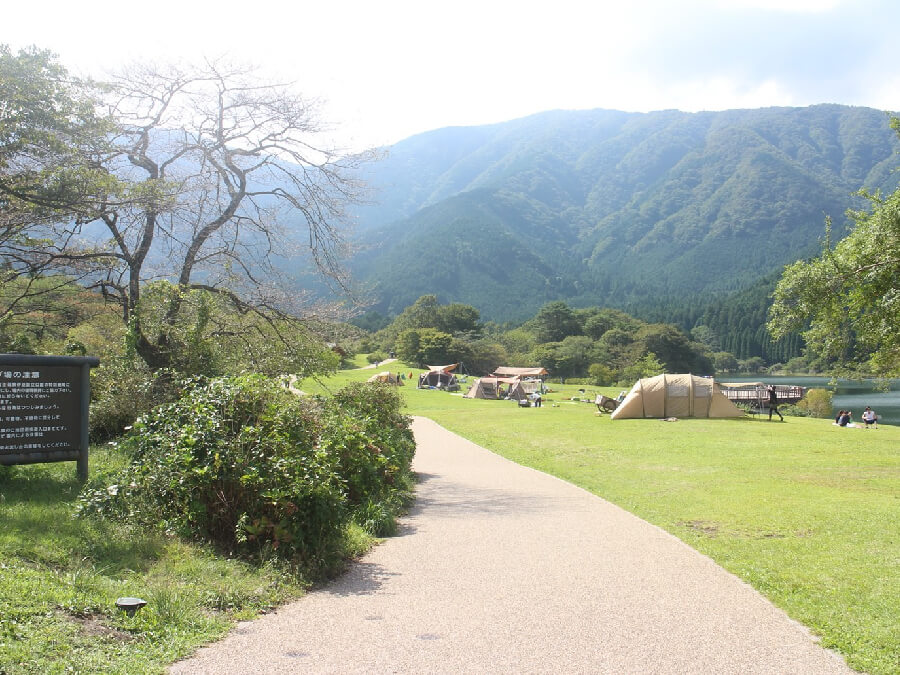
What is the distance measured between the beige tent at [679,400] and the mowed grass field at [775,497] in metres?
1.57

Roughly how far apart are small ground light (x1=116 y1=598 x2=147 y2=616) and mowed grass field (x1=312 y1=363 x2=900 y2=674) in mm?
4517

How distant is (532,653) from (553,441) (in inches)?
622

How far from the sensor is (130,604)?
4.13 meters

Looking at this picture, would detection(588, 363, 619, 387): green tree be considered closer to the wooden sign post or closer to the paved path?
the paved path

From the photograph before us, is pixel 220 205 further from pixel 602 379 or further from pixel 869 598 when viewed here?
pixel 602 379

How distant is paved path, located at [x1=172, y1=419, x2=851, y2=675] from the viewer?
3980 mm

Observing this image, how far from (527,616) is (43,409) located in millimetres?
5143

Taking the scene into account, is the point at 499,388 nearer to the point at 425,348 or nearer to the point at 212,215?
the point at 425,348

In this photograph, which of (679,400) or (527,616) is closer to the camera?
(527,616)

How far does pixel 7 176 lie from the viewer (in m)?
8.75

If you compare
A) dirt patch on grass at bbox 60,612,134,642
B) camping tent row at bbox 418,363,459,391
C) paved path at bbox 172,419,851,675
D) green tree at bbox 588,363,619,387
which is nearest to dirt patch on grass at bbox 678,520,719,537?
paved path at bbox 172,419,851,675

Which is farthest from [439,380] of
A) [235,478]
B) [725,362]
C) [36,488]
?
[725,362]

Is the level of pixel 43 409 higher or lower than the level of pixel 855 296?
lower

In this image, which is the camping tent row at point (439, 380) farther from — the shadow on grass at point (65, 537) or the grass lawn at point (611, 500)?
the shadow on grass at point (65, 537)
